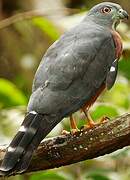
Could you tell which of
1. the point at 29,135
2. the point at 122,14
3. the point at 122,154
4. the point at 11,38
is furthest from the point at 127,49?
the point at 11,38

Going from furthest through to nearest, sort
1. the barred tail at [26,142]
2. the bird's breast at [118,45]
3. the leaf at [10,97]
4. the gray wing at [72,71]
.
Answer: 1. the leaf at [10,97]
2. the bird's breast at [118,45]
3. the gray wing at [72,71]
4. the barred tail at [26,142]

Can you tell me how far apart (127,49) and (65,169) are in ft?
5.05

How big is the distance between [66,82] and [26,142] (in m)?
0.64

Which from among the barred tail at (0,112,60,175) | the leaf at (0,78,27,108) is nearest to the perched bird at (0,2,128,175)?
the barred tail at (0,112,60,175)

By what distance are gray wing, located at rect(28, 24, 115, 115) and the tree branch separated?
23 centimetres

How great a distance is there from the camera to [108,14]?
18.6ft

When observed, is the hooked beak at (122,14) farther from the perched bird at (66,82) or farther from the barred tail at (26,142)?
→ the barred tail at (26,142)

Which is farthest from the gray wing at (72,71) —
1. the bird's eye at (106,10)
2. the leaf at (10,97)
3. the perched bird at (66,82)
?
the leaf at (10,97)

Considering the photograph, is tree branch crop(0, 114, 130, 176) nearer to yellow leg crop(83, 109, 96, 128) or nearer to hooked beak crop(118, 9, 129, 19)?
yellow leg crop(83, 109, 96, 128)

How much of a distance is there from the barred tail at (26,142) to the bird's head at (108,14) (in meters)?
1.50

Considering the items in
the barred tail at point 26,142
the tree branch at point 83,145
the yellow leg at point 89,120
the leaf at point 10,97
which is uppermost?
the barred tail at point 26,142

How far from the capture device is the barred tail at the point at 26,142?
409 centimetres

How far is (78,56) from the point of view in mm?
4758

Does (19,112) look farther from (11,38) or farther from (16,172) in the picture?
(11,38)
